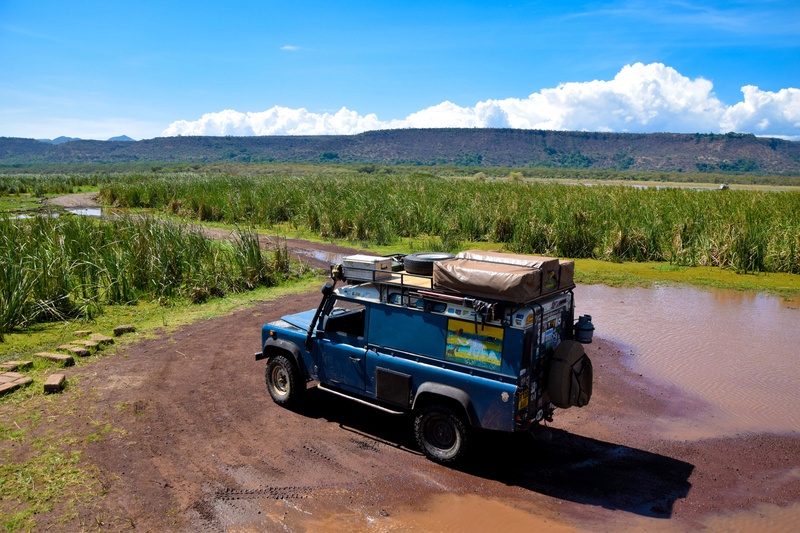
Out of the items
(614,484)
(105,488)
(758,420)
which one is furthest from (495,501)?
(758,420)

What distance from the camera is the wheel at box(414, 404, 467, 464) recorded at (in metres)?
6.62

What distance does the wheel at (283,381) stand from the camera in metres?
8.29

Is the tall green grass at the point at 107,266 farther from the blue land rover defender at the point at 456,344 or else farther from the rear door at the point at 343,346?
the blue land rover defender at the point at 456,344

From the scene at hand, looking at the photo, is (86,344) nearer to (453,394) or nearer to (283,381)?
(283,381)

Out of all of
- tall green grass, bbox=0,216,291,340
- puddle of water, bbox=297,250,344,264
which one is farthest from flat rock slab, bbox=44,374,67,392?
puddle of water, bbox=297,250,344,264

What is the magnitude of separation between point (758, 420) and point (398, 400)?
5449mm

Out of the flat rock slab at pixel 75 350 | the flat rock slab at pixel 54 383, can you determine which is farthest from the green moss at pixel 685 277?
the flat rock slab at pixel 54 383

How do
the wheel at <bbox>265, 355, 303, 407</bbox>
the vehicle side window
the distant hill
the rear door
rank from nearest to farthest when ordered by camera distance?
the rear door
the vehicle side window
the wheel at <bbox>265, 355, 303, 407</bbox>
the distant hill

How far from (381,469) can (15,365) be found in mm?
6602

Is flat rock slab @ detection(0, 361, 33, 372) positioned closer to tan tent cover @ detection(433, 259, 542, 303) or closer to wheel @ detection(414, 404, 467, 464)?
wheel @ detection(414, 404, 467, 464)

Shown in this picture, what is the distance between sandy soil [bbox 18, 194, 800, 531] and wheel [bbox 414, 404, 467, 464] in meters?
0.16

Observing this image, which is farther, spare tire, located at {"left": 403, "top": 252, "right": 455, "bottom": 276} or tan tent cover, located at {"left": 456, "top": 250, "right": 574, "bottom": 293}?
spare tire, located at {"left": 403, "top": 252, "right": 455, "bottom": 276}

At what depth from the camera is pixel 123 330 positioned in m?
11.8

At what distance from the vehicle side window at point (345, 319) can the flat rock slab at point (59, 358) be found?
497 cm
